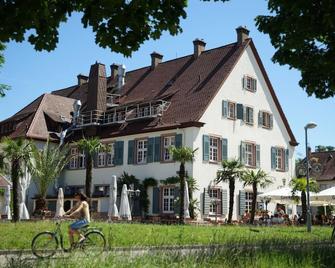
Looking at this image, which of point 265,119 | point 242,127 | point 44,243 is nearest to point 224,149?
point 242,127

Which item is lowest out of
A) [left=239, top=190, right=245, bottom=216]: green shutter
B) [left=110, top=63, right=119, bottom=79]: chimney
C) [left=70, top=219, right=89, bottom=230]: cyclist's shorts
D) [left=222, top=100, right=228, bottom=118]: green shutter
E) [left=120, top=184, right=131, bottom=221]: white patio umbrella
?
[left=70, top=219, right=89, bottom=230]: cyclist's shorts

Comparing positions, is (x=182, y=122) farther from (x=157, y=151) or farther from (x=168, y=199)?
(x=168, y=199)

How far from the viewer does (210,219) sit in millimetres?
36219

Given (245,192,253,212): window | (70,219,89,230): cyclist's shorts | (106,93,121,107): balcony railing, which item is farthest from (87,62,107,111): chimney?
(70,219,89,230): cyclist's shorts

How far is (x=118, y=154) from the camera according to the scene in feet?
137

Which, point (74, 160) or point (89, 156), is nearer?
point (89, 156)

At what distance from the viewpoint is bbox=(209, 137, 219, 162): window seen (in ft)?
127

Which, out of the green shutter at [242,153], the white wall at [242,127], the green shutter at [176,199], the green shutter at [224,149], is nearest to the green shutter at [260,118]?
the white wall at [242,127]

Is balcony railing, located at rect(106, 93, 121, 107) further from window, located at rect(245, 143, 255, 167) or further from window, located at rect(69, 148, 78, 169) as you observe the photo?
window, located at rect(245, 143, 255, 167)

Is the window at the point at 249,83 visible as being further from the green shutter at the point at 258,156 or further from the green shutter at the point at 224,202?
the green shutter at the point at 224,202

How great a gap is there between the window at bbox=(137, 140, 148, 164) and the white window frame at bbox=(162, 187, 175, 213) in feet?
10.1

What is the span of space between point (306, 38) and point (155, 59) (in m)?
36.9

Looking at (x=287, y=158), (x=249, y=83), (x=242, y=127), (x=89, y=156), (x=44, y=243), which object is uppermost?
(x=249, y=83)

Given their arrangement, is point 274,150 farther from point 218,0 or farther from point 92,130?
point 218,0
